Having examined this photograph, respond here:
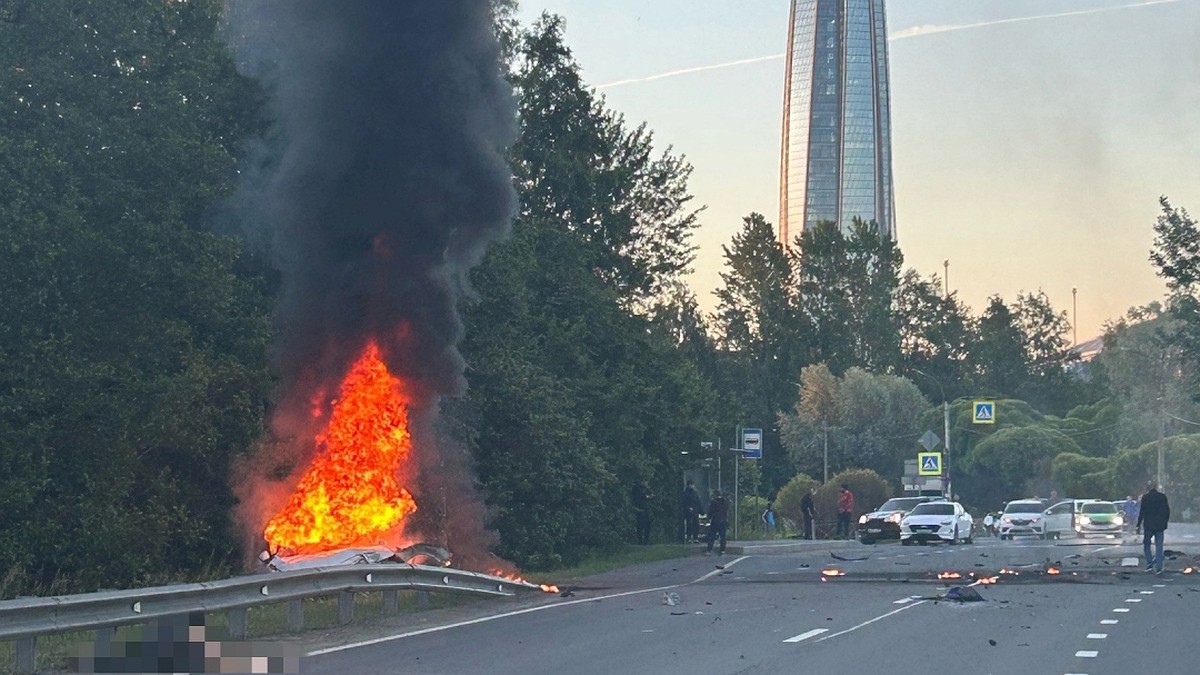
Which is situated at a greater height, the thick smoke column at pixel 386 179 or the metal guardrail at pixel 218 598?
the thick smoke column at pixel 386 179

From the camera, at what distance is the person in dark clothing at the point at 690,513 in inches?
1676

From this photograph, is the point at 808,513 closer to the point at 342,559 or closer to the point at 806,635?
the point at 342,559

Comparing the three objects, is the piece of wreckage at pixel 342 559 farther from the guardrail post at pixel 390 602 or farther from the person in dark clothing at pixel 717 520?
the person in dark clothing at pixel 717 520

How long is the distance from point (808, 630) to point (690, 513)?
2674 cm

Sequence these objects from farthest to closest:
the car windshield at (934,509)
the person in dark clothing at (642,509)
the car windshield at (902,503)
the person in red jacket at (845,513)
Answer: the person in red jacket at (845,513), the car windshield at (902,503), the car windshield at (934,509), the person in dark clothing at (642,509)

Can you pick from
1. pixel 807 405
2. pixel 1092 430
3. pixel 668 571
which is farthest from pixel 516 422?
pixel 1092 430

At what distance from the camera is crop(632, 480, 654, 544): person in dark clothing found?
43.6m

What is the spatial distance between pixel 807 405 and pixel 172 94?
7004cm

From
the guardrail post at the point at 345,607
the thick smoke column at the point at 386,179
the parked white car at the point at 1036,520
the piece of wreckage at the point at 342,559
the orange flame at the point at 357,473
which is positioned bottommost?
the parked white car at the point at 1036,520

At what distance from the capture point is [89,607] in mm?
13109

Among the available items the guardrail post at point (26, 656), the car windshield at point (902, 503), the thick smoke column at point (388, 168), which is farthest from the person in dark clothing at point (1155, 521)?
the car windshield at point (902, 503)

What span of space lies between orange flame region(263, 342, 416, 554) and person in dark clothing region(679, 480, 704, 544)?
64.5ft

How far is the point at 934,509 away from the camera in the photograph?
46969 millimetres

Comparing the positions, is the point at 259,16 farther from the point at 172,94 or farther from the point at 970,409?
the point at 970,409
